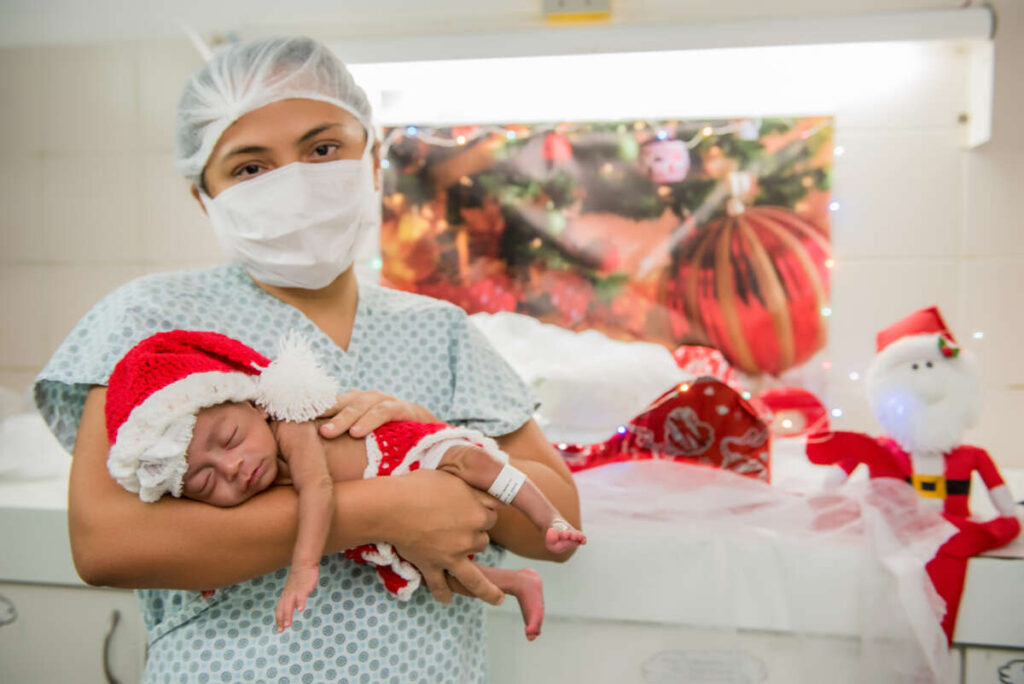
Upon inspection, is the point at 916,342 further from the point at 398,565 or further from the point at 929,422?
the point at 398,565

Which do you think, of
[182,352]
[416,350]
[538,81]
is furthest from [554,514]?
[538,81]

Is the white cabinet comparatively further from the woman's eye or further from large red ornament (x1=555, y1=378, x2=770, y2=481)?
large red ornament (x1=555, y1=378, x2=770, y2=481)

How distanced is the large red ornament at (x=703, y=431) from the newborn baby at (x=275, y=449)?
0.56m

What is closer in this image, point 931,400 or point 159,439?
point 159,439

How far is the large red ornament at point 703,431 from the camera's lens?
4.40 feet

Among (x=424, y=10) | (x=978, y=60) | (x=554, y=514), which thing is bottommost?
(x=554, y=514)

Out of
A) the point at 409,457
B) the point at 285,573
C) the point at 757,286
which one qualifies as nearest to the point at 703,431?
the point at 757,286

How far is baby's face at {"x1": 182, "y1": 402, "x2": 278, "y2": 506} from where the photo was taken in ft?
2.42

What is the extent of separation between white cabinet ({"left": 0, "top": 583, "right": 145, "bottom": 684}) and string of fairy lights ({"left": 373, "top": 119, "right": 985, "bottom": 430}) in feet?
3.15

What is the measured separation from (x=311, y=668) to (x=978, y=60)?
69.8 inches

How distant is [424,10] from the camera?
1.72 m

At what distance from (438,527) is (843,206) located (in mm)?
1363

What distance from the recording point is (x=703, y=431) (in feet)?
4.43

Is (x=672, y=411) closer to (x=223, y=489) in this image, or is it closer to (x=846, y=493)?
(x=846, y=493)
